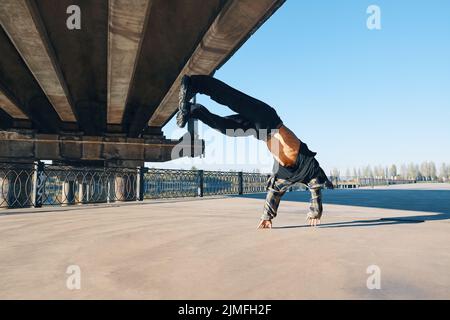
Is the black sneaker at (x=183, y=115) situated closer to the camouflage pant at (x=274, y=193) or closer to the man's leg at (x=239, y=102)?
the man's leg at (x=239, y=102)

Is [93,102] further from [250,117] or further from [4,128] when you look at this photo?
[250,117]

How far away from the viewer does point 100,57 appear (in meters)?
9.61

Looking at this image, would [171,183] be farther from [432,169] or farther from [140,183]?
[432,169]

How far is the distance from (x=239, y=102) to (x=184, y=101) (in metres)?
0.81

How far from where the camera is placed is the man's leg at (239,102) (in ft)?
14.3

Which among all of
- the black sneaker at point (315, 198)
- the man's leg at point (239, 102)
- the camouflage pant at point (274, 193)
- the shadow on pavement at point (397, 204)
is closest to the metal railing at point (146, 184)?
the shadow on pavement at point (397, 204)

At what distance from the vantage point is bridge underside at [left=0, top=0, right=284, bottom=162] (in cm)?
646

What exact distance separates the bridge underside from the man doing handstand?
2424 mm

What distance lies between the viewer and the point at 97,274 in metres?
2.22

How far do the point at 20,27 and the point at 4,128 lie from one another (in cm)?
1385

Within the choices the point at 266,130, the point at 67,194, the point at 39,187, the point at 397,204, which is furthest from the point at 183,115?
the point at 67,194

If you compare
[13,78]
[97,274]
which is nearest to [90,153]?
[13,78]

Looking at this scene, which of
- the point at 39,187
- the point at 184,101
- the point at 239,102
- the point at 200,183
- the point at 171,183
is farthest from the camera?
the point at 200,183

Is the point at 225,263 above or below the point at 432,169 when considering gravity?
below
